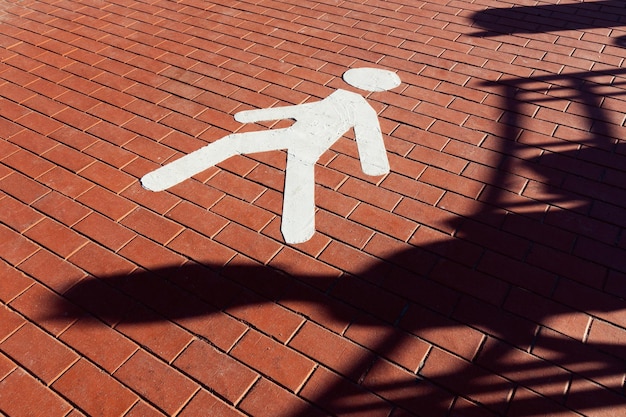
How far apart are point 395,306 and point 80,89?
303cm

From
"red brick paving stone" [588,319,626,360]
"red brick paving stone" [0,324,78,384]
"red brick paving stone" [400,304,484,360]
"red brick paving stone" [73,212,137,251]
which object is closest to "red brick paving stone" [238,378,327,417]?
"red brick paving stone" [400,304,484,360]

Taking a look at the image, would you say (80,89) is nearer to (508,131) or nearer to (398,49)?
(398,49)

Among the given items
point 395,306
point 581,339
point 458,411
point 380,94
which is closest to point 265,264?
point 395,306

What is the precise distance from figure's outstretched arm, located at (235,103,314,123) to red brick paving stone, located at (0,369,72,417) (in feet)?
6.88

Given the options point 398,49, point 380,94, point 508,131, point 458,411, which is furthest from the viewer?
point 398,49

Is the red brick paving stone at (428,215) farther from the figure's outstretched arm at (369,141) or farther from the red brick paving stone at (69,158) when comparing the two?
the red brick paving stone at (69,158)

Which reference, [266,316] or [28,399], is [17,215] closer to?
[28,399]

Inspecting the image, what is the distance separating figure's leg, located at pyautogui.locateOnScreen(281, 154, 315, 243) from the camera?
2924 millimetres

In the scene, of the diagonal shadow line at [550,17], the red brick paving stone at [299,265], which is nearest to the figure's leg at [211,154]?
the red brick paving stone at [299,265]

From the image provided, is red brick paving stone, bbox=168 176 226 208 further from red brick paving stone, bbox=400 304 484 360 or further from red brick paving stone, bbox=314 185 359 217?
red brick paving stone, bbox=400 304 484 360

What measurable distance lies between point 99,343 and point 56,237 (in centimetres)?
81

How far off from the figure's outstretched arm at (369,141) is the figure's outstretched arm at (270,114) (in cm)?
41

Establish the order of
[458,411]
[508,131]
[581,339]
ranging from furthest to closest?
[508,131] < [581,339] < [458,411]

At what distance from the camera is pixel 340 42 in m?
4.67
